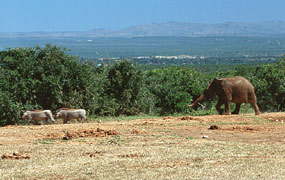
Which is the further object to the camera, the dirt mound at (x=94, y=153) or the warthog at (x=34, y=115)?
the warthog at (x=34, y=115)

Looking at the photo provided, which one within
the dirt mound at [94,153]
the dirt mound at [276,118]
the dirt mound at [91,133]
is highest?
the dirt mound at [94,153]

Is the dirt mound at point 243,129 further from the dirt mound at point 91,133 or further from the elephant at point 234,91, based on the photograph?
the elephant at point 234,91

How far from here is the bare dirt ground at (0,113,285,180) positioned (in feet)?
36.2

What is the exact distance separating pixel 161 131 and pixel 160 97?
1038cm

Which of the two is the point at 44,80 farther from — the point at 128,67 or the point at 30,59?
the point at 128,67

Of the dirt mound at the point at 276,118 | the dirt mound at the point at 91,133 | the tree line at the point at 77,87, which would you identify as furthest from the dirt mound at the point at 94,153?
the dirt mound at the point at 276,118

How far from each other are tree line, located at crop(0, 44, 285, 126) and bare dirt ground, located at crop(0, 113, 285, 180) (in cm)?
434

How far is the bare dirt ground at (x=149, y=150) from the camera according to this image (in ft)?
36.2

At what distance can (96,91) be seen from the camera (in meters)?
24.7

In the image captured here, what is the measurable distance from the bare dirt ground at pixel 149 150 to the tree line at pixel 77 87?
14.2 ft

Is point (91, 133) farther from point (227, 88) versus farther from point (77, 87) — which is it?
point (227, 88)

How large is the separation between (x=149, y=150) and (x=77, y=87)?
1099cm

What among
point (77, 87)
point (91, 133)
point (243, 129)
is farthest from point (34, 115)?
point (243, 129)

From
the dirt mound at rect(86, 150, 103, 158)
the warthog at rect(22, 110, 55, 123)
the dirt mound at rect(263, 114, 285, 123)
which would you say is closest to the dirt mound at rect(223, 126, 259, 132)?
the dirt mound at rect(263, 114, 285, 123)
